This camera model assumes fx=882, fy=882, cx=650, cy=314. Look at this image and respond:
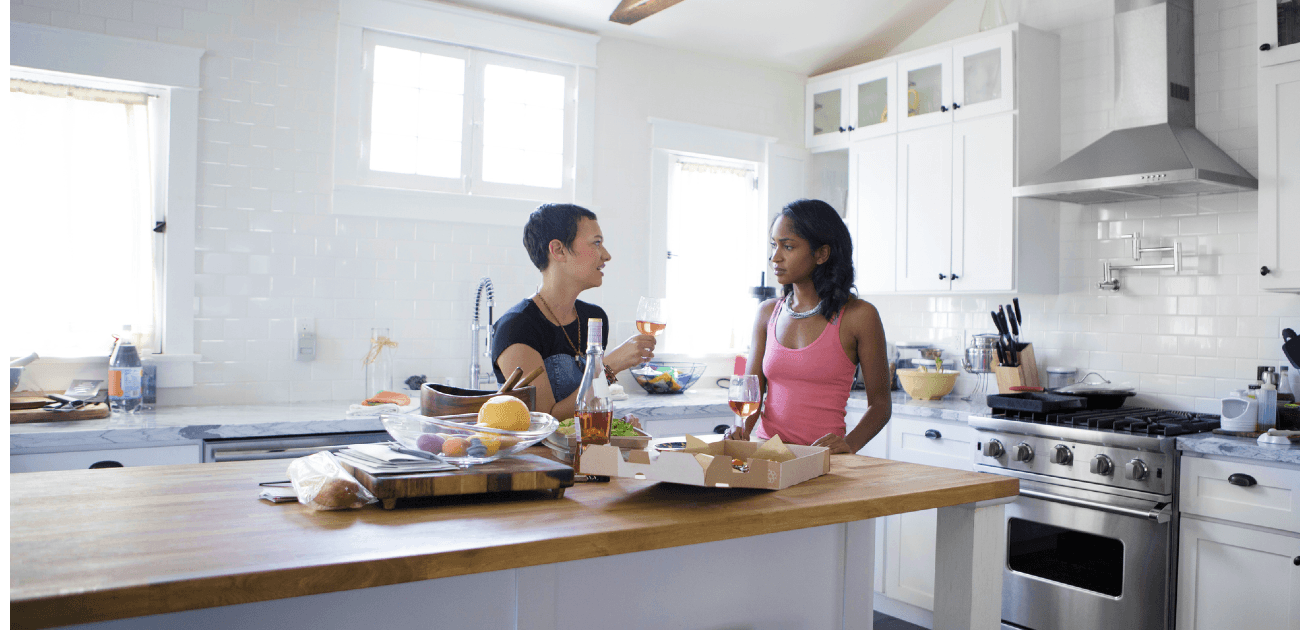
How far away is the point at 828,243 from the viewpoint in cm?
275

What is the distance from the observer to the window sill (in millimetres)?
4008

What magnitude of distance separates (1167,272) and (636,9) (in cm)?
277

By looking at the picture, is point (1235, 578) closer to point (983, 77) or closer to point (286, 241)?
point (983, 77)

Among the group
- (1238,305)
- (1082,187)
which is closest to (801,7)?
(1082,187)

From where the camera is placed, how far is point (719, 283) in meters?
5.20

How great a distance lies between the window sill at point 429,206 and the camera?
4.01 meters

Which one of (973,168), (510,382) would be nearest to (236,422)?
(510,382)

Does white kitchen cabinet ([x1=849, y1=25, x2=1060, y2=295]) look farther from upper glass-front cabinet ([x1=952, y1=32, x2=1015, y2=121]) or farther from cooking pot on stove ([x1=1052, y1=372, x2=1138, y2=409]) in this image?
cooking pot on stove ([x1=1052, y1=372, x2=1138, y2=409])

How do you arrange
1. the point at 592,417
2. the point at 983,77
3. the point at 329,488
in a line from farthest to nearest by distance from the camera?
the point at 983,77
the point at 592,417
the point at 329,488

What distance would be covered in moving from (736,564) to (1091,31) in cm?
364

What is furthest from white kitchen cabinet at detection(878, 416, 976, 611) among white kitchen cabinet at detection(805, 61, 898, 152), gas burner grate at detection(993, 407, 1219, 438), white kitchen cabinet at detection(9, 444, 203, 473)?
white kitchen cabinet at detection(9, 444, 203, 473)

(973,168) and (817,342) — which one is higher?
(973,168)

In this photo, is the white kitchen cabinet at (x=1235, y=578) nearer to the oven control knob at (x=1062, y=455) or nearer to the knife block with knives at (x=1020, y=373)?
the oven control knob at (x=1062, y=455)

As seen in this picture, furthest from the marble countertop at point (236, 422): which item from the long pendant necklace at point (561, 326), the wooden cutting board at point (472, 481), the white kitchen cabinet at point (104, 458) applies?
the wooden cutting board at point (472, 481)
